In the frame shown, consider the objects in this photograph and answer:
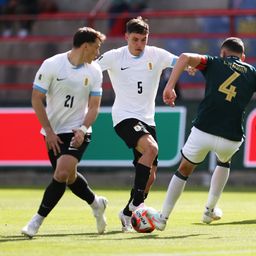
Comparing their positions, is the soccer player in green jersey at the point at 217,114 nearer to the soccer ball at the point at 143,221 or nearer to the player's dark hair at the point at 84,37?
the soccer ball at the point at 143,221

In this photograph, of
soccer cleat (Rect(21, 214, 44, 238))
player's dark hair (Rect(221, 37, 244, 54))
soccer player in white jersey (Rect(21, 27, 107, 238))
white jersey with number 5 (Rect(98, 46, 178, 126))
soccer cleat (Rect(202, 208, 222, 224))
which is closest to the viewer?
soccer cleat (Rect(21, 214, 44, 238))

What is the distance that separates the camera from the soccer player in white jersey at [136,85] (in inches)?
478

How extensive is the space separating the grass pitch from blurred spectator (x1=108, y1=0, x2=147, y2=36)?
879cm

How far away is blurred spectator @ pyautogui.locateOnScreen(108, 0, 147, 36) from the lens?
81.3ft

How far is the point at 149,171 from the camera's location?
1188 cm

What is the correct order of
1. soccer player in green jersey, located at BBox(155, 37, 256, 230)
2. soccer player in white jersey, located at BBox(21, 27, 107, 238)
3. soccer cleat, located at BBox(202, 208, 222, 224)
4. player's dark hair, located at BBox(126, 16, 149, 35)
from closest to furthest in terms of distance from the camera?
soccer player in white jersey, located at BBox(21, 27, 107, 238) → soccer player in green jersey, located at BBox(155, 37, 256, 230) → player's dark hair, located at BBox(126, 16, 149, 35) → soccer cleat, located at BBox(202, 208, 222, 224)

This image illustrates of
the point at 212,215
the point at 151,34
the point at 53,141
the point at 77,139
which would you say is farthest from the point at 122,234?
the point at 151,34

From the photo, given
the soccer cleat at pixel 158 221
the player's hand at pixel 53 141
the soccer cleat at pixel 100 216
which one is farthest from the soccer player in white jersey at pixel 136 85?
the player's hand at pixel 53 141

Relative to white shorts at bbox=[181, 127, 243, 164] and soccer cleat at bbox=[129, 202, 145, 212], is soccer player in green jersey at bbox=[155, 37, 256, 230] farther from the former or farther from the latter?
soccer cleat at bbox=[129, 202, 145, 212]

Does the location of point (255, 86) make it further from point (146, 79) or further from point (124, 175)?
point (124, 175)

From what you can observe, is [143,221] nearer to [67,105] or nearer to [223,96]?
[67,105]

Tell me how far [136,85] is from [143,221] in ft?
6.12

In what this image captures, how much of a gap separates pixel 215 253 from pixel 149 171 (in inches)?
100

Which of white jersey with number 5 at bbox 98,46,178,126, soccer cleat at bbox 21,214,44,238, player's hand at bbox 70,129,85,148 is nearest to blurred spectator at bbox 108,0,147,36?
white jersey with number 5 at bbox 98,46,178,126
